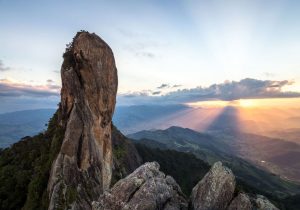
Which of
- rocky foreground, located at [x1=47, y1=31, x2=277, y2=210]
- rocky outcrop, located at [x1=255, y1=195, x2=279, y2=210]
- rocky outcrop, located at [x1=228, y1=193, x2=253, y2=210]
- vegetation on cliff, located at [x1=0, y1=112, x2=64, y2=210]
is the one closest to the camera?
rocky outcrop, located at [x1=228, y1=193, x2=253, y2=210]

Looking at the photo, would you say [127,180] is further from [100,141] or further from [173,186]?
[100,141]

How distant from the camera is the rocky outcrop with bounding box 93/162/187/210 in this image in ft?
99.7

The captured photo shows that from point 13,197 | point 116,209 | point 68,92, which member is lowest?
point 13,197

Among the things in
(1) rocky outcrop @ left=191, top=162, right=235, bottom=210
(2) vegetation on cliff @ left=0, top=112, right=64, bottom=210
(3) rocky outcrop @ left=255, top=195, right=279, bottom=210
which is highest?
(1) rocky outcrop @ left=191, top=162, right=235, bottom=210

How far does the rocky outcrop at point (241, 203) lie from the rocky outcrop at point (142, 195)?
4893 millimetres

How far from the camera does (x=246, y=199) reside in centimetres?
3253

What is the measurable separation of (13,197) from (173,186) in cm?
4928

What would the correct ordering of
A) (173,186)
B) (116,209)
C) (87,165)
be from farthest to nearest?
(87,165), (173,186), (116,209)

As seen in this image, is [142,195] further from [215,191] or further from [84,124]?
[84,124]

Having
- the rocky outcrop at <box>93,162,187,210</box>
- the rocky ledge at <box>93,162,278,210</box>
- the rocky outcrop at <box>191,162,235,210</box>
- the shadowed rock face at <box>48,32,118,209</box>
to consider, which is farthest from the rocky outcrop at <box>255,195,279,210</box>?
the shadowed rock face at <box>48,32,118,209</box>

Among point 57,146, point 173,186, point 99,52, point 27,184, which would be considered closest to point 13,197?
point 27,184

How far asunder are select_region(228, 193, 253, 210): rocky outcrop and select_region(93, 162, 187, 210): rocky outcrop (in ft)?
16.1

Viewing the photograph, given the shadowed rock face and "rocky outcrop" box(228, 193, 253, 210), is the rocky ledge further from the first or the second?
the shadowed rock face

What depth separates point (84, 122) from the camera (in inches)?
2635
